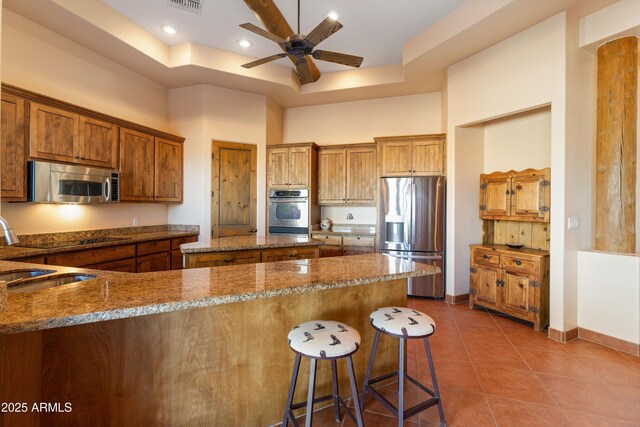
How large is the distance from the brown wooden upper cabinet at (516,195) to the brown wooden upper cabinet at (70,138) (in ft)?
16.2

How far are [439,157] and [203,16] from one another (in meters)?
3.60

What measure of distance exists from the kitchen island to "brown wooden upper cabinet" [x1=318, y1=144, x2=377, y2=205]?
10.4ft

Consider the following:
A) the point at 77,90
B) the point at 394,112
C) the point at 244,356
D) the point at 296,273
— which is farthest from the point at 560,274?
the point at 77,90

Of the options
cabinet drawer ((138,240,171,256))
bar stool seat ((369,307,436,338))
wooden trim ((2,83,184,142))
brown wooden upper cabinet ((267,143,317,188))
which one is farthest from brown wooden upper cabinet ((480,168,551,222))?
wooden trim ((2,83,184,142))

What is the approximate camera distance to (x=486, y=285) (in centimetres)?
376

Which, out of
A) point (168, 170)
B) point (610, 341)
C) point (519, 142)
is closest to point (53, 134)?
point (168, 170)

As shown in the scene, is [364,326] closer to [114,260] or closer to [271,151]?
[114,260]

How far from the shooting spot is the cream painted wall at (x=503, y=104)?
3.03 meters

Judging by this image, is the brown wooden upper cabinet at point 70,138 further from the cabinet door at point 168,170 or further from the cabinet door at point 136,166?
the cabinet door at point 168,170

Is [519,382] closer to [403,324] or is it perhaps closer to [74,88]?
[403,324]

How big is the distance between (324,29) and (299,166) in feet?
9.16

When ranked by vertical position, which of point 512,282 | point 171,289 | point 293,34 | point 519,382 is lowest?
point 519,382

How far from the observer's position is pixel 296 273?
1.78m

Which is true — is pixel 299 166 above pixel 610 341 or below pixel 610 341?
above
